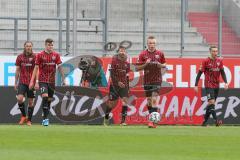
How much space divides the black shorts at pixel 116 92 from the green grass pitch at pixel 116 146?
5.75 meters

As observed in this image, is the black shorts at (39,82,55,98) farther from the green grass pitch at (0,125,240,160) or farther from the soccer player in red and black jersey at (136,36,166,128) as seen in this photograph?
the green grass pitch at (0,125,240,160)

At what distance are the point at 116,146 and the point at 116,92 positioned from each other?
32.5ft

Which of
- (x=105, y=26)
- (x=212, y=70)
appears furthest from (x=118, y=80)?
(x=105, y=26)

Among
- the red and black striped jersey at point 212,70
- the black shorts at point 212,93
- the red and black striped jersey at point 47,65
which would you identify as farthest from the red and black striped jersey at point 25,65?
the black shorts at point 212,93

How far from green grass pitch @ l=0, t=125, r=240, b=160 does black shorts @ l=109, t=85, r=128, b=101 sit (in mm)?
5753

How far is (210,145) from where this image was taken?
13.7m

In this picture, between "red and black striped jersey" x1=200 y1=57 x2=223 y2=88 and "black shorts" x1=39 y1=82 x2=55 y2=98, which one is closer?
"black shorts" x1=39 y1=82 x2=55 y2=98

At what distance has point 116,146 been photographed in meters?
13.1

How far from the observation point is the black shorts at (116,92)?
22962mm

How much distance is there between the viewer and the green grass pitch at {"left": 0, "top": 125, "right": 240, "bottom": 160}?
11172 mm

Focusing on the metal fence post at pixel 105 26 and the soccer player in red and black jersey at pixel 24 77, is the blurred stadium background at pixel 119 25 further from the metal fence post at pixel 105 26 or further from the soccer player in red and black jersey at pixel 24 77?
the soccer player in red and black jersey at pixel 24 77

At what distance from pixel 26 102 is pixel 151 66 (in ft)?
13.6

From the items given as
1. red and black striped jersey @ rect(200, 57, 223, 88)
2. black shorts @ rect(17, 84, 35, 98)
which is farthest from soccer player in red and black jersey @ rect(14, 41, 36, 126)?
red and black striped jersey @ rect(200, 57, 223, 88)

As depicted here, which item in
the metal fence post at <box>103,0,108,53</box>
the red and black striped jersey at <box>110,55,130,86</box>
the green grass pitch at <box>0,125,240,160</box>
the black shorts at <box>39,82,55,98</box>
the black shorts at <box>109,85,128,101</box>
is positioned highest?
the metal fence post at <box>103,0,108,53</box>
